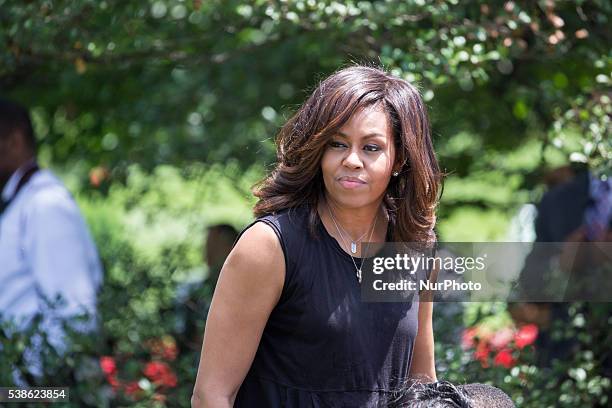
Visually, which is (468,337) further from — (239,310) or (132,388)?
(239,310)

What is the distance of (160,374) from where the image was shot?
3.97 meters

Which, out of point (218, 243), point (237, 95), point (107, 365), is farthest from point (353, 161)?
point (218, 243)

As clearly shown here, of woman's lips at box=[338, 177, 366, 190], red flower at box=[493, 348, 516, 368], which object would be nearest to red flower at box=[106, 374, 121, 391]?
red flower at box=[493, 348, 516, 368]

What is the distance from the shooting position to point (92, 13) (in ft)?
12.3

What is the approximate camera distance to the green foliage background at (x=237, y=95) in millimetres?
3504

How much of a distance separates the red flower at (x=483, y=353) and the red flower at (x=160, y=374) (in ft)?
3.91

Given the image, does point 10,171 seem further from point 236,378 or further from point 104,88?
point 236,378

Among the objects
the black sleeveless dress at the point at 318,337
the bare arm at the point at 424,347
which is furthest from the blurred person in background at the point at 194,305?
the black sleeveless dress at the point at 318,337

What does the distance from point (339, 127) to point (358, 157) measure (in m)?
0.09

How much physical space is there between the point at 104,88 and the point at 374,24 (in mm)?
2395

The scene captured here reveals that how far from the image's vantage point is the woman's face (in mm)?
2328

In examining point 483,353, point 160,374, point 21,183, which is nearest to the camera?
point 483,353

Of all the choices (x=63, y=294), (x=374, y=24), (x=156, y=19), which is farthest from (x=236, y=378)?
(x=156, y=19)

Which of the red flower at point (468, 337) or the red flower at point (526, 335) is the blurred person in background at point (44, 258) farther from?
the red flower at point (526, 335)
